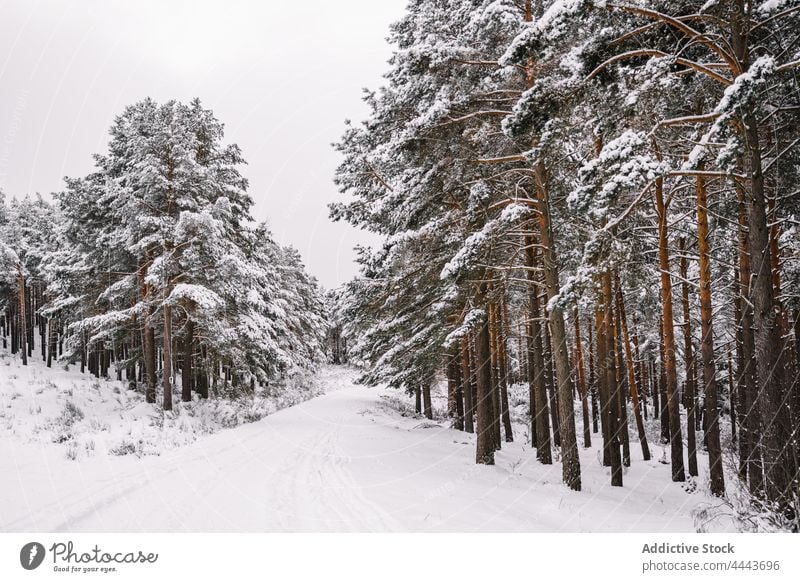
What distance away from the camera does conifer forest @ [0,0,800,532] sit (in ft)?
19.0

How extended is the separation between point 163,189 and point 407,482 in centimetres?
1553

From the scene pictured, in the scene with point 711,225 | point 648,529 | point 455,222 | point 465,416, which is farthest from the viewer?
point 465,416

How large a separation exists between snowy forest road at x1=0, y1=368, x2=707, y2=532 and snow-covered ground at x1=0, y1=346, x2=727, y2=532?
0.08 ft

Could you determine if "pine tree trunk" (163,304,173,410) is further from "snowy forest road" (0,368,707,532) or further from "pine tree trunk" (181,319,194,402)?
"snowy forest road" (0,368,707,532)

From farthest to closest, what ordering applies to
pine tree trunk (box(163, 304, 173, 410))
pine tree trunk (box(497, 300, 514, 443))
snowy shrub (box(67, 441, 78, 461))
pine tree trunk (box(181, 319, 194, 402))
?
pine tree trunk (box(181, 319, 194, 402)) < pine tree trunk (box(163, 304, 173, 410)) < pine tree trunk (box(497, 300, 514, 443)) < snowy shrub (box(67, 441, 78, 461))

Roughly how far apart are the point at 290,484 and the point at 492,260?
6541 mm

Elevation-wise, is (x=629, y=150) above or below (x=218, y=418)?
above

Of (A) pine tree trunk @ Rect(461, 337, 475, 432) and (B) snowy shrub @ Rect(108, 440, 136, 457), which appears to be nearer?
(B) snowy shrub @ Rect(108, 440, 136, 457)

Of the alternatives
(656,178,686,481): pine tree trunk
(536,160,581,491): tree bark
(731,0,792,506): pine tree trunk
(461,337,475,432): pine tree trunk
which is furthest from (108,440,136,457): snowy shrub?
(656,178,686,481): pine tree trunk

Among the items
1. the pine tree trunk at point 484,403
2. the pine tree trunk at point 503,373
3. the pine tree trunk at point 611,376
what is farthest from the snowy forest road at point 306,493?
the pine tree trunk at point 503,373

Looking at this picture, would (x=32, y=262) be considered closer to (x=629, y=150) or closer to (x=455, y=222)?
(x=455, y=222)

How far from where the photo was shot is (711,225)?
37.9 feet
